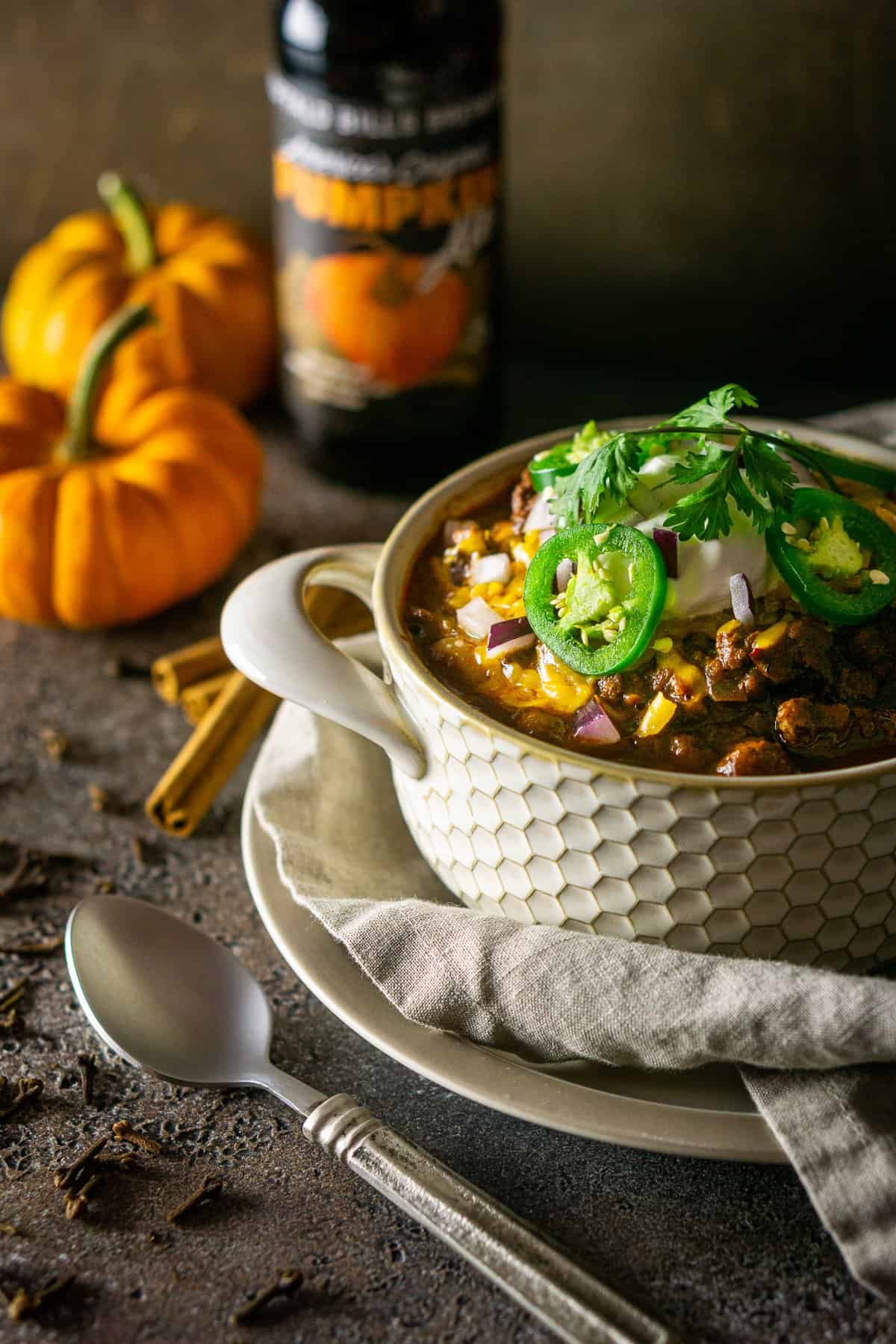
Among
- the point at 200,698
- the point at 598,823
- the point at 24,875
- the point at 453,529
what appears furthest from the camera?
the point at 200,698

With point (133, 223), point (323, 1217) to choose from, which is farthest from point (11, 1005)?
point (133, 223)

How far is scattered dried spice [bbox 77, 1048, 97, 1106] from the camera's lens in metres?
1.47

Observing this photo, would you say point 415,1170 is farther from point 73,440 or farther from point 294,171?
point 294,171

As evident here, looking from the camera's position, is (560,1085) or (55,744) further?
(55,744)

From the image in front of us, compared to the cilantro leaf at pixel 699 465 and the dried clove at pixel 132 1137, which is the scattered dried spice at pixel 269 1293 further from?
the cilantro leaf at pixel 699 465

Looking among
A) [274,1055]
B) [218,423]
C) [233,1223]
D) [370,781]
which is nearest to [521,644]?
[370,781]

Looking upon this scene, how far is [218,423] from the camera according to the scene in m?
2.32

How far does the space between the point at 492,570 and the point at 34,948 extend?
2.22ft

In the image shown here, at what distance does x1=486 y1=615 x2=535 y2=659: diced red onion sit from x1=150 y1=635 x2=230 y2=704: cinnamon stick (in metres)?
0.69

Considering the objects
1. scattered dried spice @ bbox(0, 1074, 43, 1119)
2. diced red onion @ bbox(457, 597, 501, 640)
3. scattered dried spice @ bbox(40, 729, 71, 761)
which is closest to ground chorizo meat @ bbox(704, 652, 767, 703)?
diced red onion @ bbox(457, 597, 501, 640)

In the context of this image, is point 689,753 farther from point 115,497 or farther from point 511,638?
point 115,497

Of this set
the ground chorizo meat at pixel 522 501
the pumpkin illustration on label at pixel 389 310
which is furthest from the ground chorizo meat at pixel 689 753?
the pumpkin illustration on label at pixel 389 310

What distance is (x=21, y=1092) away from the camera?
1479 millimetres

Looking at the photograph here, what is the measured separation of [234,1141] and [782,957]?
556 mm
